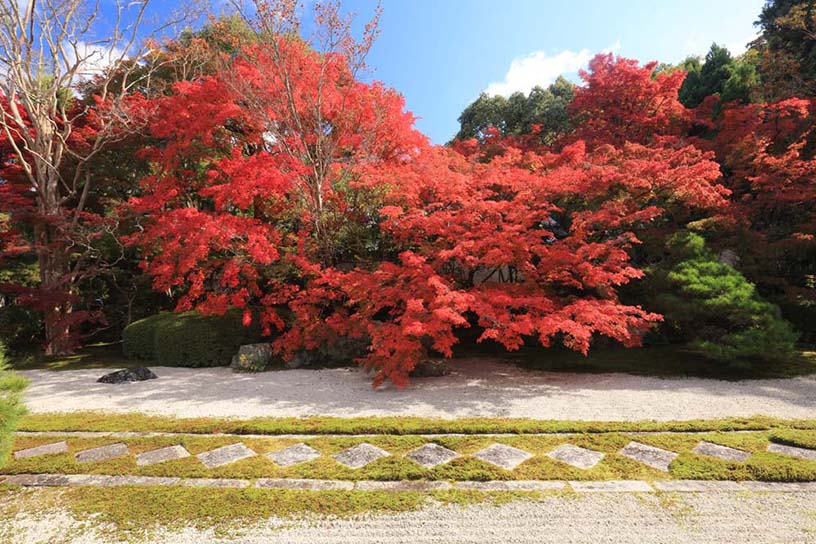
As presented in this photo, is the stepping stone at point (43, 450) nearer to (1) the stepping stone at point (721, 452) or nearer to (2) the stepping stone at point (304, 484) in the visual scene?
(2) the stepping stone at point (304, 484)

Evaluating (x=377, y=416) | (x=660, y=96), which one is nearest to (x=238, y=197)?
(x=377, y=416)

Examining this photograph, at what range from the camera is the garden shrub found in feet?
10.2

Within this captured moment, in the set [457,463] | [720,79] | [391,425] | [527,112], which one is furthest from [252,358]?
[720,79]

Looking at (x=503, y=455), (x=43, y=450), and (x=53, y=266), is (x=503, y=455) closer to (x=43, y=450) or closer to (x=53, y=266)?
(x=43, y=450)

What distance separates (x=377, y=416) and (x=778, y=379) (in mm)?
5931

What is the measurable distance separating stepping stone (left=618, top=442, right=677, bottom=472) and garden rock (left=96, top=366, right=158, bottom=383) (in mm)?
7449

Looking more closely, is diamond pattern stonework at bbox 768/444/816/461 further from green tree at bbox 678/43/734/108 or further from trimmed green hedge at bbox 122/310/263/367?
green tree at bbox 678/43/734/108

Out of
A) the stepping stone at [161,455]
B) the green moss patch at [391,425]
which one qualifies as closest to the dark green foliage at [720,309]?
the green moss patch at [391,425]

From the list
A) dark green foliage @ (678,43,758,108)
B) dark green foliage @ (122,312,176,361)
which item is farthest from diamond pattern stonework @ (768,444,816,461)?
dark green foliage @ (678,43,758,108)

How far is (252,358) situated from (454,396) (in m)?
4.12

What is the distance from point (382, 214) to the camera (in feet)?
24.2

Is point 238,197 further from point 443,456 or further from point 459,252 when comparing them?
point 443,456

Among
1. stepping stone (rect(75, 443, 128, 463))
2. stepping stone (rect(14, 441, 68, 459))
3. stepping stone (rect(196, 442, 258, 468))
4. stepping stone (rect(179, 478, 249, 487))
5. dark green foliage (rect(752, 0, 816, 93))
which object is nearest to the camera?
stepping stone (rect(179, 478, 249, 487))

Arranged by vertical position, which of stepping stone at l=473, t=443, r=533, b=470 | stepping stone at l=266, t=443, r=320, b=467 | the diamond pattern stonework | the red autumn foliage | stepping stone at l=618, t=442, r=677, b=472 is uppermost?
the red autumn foliage
